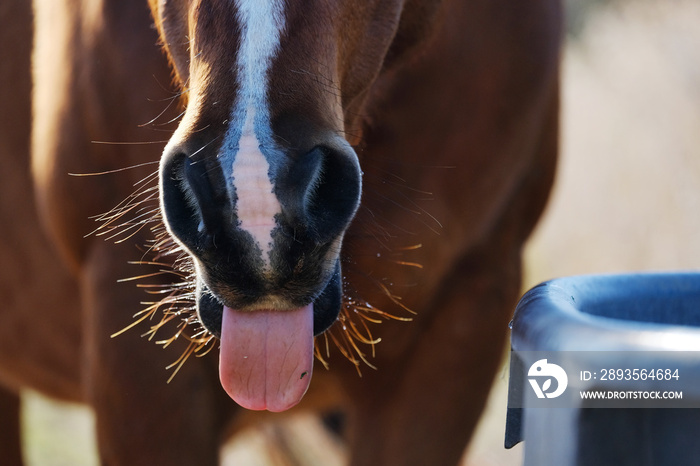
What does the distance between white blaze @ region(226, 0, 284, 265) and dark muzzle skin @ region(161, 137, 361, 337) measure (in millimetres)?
13

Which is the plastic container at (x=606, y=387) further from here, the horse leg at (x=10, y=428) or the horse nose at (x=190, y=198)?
the horse leg at (x=10, y=428)

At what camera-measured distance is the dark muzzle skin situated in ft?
3.98

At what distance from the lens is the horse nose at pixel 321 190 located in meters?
1.21

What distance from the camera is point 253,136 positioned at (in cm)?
121

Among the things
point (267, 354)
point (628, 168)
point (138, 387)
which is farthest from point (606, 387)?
point (628, 168)

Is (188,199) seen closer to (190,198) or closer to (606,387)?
(190,198)

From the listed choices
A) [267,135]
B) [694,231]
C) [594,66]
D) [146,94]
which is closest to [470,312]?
[146,94]

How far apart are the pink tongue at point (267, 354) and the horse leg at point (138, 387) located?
1.91ft

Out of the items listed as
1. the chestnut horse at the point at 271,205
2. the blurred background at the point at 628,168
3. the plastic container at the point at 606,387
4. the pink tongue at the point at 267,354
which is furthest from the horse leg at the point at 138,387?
the blurred background at the point at 628,168

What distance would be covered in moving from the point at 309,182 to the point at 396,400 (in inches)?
43.1

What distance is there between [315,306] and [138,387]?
725 millimetres

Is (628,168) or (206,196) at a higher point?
(206,196)

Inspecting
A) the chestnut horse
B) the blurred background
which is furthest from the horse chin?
the blurred background

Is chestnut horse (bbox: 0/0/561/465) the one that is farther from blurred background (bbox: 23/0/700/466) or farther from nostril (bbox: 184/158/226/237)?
blurred background (bbox: 23/0/700/466)
